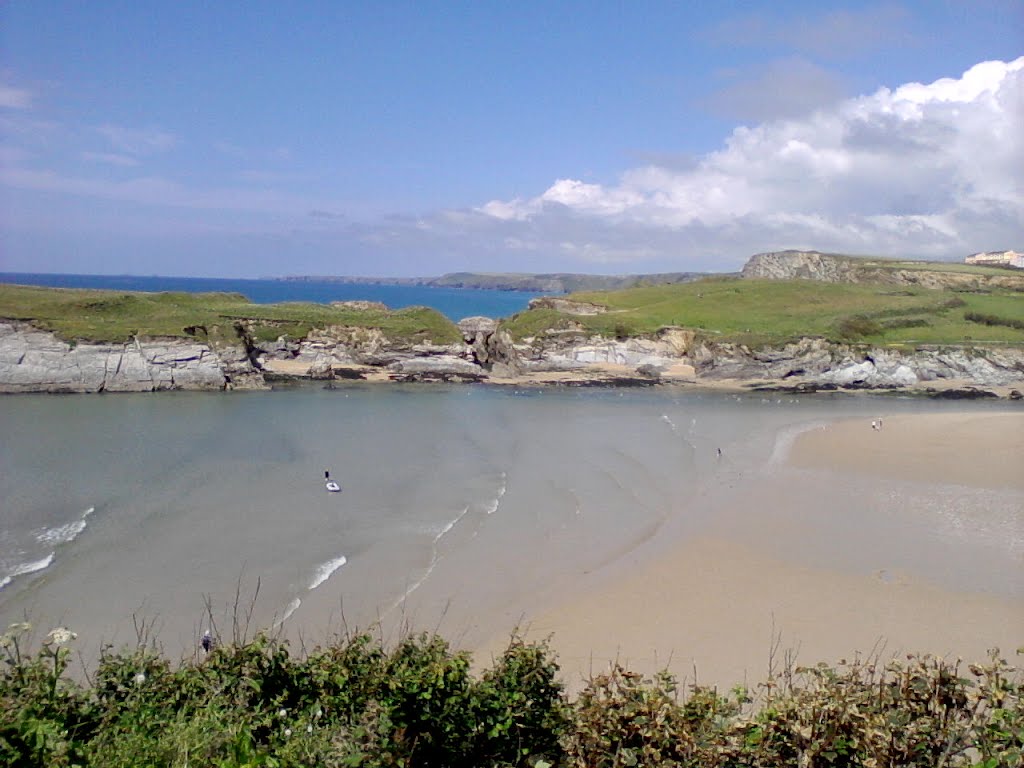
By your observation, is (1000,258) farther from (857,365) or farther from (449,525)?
(449,525)

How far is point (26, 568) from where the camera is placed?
15.2 metres

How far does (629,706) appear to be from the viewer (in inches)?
207

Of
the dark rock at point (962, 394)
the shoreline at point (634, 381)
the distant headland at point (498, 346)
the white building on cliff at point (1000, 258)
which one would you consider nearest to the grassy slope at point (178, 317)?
the distant headland at point (498, 346)

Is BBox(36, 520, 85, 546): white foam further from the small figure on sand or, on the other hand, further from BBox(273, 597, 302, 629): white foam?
BBox(273, 597, 302, 629): white foam

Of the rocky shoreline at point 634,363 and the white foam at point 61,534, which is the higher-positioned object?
the rocky shoreline at point 634,363

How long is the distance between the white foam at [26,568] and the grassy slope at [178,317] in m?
31.6

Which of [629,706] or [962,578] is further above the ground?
[629,706]

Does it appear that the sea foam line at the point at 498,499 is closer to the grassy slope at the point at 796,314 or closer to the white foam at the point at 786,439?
the white foam at the point at 786,439

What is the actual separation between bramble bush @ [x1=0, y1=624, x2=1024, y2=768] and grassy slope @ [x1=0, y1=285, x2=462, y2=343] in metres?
43.5

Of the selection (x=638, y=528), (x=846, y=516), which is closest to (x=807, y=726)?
(x=638, y=528)

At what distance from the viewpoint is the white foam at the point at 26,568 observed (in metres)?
14.6

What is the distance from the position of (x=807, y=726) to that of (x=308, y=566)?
12752 mm

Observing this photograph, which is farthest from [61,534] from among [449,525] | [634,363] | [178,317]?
[634,363]

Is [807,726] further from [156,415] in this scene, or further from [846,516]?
[156,415]
